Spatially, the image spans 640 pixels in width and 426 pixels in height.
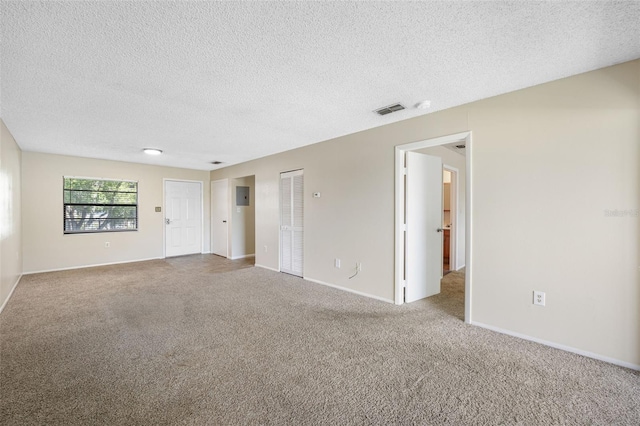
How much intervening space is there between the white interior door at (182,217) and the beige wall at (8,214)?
2.54 meters

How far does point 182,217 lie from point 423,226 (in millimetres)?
5973

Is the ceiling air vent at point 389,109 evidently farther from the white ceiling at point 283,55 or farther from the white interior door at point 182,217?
the white interior door at point 182,217

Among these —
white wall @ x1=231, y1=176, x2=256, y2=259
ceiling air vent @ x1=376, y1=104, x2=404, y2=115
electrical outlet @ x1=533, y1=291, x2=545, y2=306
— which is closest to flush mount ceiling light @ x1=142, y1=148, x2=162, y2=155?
white wall @ x1=231, y1=176, x2=256, y2=259

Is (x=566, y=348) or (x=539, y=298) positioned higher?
(x=539, y=298)

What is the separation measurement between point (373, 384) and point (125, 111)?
3.54 metres

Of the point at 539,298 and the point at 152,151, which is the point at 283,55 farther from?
the point at 152,151

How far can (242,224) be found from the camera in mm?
7051

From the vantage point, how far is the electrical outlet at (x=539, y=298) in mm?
2434

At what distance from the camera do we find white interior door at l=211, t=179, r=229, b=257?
274 inches

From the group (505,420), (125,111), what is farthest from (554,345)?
(125,111)

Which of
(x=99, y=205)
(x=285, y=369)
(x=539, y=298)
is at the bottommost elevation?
(x=285, y=369)

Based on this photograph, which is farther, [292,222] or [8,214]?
[292,222]

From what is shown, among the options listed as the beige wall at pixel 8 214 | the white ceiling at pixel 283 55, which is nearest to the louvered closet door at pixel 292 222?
the white ceiling at pixel 283 55

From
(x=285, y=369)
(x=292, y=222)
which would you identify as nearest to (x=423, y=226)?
(x=292, y=222)
